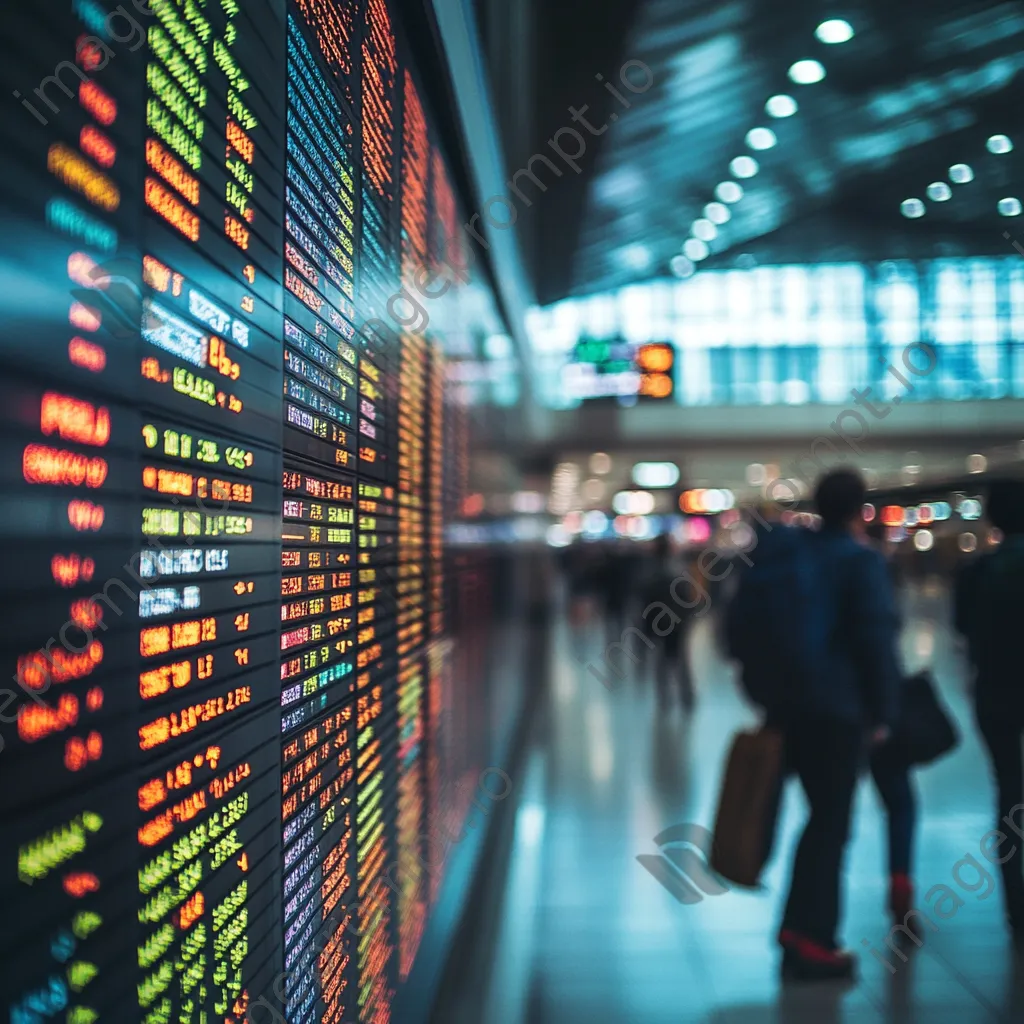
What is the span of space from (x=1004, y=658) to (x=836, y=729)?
83cm

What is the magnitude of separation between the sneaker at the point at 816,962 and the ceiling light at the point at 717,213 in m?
14.0

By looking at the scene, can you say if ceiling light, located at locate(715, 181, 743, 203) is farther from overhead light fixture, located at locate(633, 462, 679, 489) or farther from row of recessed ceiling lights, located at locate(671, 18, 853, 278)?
overhead light fixture, located at locate(633, 462, 679, 489)

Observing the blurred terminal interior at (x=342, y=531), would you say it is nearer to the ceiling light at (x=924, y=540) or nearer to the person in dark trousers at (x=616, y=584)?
the ceiling light at (x=924, y=540)

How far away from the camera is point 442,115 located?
4.14 metres

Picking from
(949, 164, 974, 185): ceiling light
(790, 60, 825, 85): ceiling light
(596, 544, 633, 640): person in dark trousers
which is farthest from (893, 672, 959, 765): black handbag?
(596, 544, 633, 640): person in dark trousers

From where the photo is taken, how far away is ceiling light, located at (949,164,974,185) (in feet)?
27.3

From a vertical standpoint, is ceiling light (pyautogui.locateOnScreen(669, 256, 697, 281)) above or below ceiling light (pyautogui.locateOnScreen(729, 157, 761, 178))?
above

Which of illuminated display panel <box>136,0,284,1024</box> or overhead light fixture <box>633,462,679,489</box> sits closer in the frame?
illuminated display panel <box>136,0,284,1024</box>

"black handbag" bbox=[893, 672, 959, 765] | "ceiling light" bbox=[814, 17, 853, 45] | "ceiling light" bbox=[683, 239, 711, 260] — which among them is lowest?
"black handbag" bbox=[893, 672, 959, 765]

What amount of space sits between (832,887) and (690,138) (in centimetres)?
979

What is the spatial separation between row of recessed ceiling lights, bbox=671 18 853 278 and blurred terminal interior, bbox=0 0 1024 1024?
15 centimetres

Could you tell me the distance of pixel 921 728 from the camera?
4418 mm

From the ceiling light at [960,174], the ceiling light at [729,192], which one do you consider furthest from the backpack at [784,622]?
the ceiling light at [729,192]

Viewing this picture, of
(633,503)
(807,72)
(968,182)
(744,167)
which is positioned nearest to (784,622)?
(968,182)
